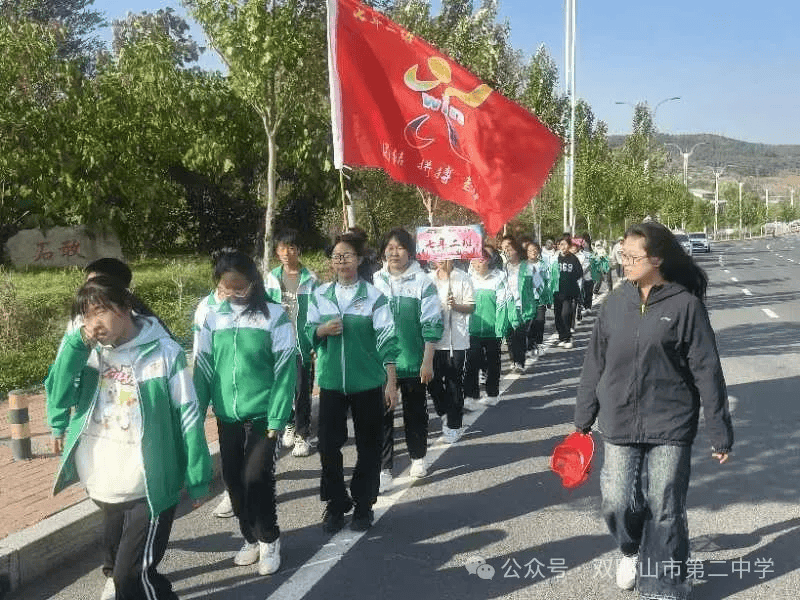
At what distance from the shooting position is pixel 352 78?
672 cm

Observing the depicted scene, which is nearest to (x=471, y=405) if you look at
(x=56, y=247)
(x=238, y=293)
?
(x=238, y=293)

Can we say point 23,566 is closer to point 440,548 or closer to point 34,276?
point 440,548

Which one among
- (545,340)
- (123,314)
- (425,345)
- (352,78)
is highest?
(352,78)

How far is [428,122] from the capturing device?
268 inches

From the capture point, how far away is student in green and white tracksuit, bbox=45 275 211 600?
11.7 feet

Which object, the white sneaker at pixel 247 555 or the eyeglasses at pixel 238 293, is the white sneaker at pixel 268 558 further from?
the eyeglasses at pixel 238 293

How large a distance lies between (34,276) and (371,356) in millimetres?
13207

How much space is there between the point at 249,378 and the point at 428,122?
2.97m

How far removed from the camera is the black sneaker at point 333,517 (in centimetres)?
525

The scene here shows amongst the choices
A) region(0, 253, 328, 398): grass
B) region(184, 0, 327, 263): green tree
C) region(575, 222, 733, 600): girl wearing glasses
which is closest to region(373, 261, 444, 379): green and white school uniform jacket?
region(575, 222, 733, 600): girl wearing glasses

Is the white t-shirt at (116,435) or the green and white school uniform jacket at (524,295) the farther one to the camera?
the green and white school uniform jacket at (524,295)

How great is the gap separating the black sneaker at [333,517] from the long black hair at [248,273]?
132 cm

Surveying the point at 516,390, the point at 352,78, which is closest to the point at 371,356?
the point at 352,78

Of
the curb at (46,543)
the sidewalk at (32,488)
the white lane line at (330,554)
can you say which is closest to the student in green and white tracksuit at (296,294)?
the sidewalk at (32,488)
